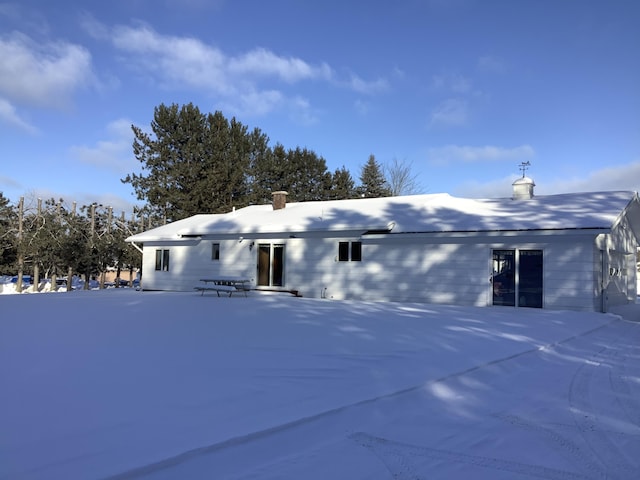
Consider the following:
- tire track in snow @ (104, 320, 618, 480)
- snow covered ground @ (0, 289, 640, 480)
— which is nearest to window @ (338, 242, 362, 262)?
snow covered ground @ (0, 289, 640, 480)

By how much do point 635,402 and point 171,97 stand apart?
35631 millimetres

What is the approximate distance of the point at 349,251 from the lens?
17.0m

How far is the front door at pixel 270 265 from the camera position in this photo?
18.5 m

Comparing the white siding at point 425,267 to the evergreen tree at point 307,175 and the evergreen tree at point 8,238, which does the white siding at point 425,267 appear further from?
the evergreen tree at point 8,238

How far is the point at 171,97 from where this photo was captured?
35.0m

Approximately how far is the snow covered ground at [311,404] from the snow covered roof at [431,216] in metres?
→ 6.24

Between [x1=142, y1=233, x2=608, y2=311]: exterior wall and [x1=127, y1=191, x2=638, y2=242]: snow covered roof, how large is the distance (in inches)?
18.1

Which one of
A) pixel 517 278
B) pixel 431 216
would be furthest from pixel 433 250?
pixel 517 278

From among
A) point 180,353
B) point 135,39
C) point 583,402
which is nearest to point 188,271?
point 135,39

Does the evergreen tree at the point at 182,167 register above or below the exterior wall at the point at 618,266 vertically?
above

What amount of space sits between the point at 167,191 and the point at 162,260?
12.8m

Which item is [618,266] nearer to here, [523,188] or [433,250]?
[523,188]

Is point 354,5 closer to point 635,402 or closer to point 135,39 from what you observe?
point 135,39

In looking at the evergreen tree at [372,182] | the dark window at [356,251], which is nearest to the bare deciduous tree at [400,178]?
the evergreen tree at [372,182]
